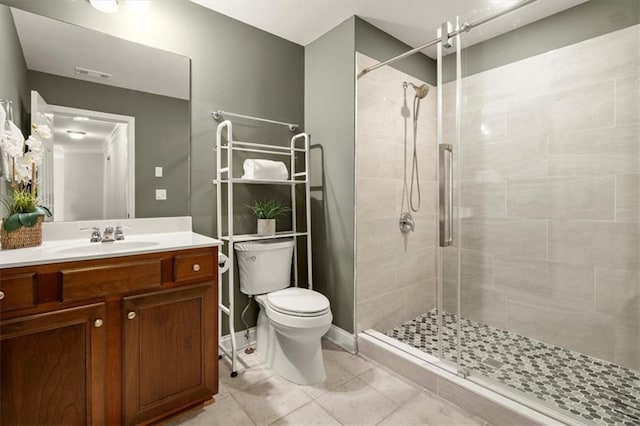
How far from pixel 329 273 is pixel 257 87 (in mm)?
1526

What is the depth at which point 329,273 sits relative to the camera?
2471 millimetres

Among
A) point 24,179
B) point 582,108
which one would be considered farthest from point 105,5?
point 582,108

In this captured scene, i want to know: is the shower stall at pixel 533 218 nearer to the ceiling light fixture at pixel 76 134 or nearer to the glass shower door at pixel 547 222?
the glass shower door at pixel 547 222

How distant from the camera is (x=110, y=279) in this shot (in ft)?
4.41

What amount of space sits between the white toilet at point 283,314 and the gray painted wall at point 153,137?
1.82 feet

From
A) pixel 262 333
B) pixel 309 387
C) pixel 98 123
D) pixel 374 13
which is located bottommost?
pixel 309 387

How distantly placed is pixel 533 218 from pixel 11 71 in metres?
3.09

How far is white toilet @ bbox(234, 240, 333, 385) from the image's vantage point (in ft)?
6.02

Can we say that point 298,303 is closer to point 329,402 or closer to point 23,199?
point 329,402

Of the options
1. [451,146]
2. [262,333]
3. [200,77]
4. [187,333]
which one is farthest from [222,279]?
[451,146]

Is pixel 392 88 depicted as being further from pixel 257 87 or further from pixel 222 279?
pixel 222 279

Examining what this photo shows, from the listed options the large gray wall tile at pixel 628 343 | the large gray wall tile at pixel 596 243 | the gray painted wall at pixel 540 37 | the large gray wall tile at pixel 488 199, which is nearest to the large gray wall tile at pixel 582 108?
the gray painted wall at pixel 540 37

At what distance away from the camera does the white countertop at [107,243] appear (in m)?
1.25

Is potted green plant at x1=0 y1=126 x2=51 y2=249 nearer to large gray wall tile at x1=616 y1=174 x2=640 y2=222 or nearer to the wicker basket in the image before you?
the wicker basket
